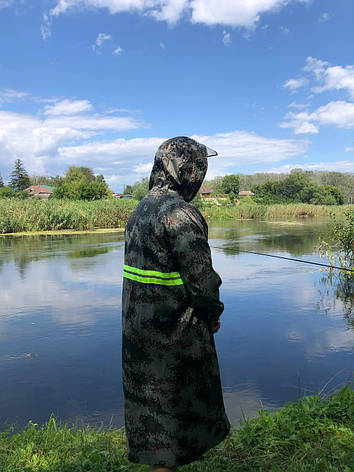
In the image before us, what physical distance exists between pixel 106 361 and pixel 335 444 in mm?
2959

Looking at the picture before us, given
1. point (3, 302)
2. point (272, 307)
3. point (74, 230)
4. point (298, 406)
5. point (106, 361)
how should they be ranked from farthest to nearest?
point (74, 230) < point (3, 302) < point (272, 307) < point (106, 361) < point (298, 406)

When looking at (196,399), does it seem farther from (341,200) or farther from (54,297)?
(341,200)

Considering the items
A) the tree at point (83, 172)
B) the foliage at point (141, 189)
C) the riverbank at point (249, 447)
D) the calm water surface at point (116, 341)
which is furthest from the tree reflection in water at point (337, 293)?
the tree at point (83, 172)

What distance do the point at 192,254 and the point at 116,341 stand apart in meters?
4.10

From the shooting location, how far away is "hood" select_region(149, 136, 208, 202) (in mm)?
2242

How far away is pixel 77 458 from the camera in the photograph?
2.76 meters

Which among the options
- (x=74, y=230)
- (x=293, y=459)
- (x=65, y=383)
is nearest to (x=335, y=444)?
A: (x=293, y=459)

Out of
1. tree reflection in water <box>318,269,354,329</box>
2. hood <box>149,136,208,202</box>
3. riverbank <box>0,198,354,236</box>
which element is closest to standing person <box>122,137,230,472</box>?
hood <box>149,136,208,202</box>

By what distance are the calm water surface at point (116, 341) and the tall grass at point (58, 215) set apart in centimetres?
1478

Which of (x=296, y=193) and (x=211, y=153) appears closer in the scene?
(x=211, y=153)

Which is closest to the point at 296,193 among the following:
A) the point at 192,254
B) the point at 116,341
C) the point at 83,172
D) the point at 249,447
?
the point at 83,172

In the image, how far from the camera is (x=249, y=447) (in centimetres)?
283

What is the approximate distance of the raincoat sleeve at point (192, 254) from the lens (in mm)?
2029

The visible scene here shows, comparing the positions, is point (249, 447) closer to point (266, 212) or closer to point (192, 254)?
point (192, 254)
